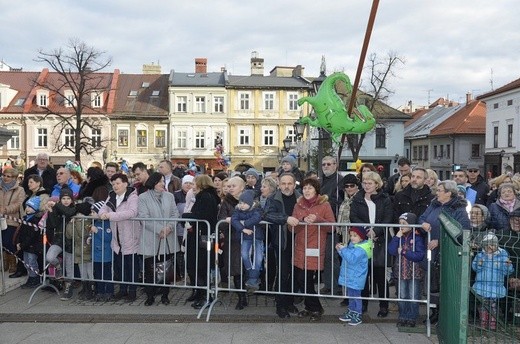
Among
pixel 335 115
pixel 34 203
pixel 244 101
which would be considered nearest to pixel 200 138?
pixel 244 101

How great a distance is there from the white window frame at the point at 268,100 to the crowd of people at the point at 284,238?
A: 4056cm

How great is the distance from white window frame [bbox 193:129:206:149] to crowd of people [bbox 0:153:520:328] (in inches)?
1582

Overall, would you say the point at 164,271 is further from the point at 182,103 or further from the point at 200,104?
the point at 182,103

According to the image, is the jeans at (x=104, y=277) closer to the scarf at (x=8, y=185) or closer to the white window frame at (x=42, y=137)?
the scarf at (x=8, y=185)

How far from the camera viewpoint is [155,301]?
7559mm

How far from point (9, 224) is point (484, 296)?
7.32 meters

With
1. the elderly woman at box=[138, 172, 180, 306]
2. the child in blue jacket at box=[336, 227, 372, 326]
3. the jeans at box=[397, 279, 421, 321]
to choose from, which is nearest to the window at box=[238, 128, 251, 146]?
the elderly woman at box=[138, 172, 180, 306]

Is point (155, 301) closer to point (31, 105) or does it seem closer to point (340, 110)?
point (340, 110)

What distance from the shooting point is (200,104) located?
48.1 m

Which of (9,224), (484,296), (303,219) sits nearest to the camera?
(484,296)

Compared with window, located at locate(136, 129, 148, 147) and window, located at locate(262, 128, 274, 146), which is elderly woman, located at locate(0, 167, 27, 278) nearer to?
window, located at locate(136, 129, 148, 147)

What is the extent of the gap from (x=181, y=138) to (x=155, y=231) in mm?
41680

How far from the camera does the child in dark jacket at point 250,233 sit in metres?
6.70

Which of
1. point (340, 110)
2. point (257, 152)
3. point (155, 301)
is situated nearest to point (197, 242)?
point (155, 301)
